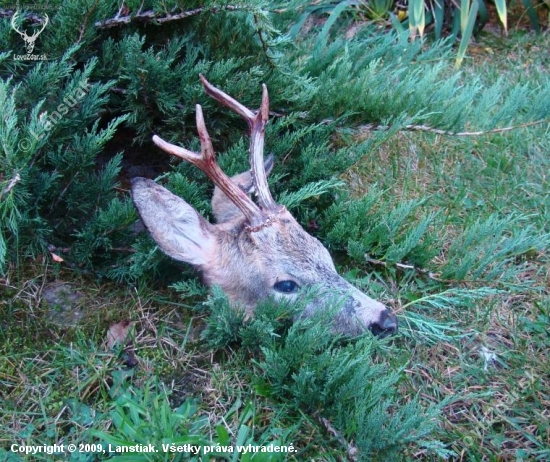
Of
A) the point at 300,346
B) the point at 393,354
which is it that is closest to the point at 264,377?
the point at 300,346

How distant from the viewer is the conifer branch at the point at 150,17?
3322 mm

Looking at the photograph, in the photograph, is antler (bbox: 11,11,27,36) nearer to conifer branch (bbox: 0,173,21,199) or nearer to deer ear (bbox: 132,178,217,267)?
conifer branch (bbox: 0,173,21,199)

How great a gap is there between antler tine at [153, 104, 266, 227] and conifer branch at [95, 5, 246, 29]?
800mm

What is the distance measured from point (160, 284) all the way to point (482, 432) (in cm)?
159

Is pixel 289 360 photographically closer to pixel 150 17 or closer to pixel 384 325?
pixel 384 325

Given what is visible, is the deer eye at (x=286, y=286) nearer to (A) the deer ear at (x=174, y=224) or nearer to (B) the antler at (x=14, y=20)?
(A) the deer ear at (x=174, y=224)

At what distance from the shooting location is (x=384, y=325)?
272 centimetres

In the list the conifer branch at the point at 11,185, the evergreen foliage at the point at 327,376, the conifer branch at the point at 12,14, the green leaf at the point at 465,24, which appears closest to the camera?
the evergreen foliage at the point at 327,376

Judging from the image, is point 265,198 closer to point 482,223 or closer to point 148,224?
point 148,224

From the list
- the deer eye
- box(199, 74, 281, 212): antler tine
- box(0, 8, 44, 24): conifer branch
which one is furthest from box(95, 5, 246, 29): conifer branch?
the deer eye

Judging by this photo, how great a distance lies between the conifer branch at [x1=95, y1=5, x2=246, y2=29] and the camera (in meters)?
3.32

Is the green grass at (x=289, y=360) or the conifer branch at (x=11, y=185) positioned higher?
the conifer branch at (x=11, y=185)

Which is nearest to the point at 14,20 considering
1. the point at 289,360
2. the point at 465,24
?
the point at 289,360

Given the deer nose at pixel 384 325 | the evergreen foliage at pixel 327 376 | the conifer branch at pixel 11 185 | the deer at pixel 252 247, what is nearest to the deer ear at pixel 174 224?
the deer at pixel 252 247
